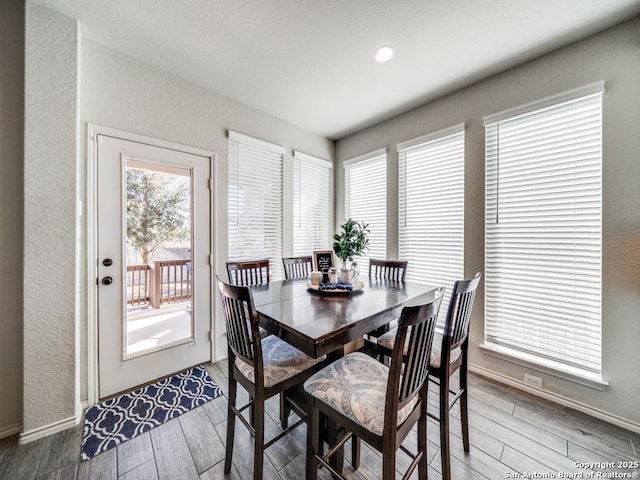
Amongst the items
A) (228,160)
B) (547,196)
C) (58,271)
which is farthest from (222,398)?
(547,196)

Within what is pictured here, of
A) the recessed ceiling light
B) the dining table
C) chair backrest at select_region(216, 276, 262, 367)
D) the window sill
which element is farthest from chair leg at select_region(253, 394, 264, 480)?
the recessed ceiling light

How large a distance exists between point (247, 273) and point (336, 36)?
2100 millimetres

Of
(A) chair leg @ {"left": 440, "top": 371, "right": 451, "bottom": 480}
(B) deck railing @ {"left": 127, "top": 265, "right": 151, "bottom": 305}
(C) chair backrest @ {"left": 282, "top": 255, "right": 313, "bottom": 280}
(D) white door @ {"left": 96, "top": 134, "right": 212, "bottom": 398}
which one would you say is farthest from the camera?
(C) chair backrest @ {"left": 282, "top": 255, "right": 313, "bottom": 280}

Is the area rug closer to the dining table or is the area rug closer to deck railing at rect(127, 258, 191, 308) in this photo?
deck railing at rect(127, 258, 191, 308)

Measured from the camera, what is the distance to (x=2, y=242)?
5.46 ft

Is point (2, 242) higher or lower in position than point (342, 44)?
lower

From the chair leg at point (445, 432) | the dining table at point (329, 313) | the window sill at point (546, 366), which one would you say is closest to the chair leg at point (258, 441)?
the dining table at point (329, 313)

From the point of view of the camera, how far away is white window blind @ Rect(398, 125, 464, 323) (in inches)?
104

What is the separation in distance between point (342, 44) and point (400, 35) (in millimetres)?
443

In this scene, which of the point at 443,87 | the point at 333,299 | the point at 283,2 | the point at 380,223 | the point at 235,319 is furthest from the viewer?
the point at 380,223

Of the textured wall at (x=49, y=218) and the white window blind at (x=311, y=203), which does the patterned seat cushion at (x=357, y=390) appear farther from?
the white window blind at (x=311, y=203)

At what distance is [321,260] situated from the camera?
277 cm

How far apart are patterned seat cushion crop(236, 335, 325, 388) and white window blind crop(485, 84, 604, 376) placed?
1.97m

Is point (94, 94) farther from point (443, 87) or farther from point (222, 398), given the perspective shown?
point (443, 87)
